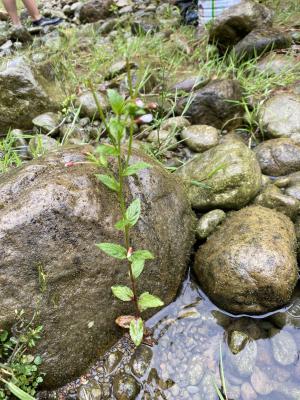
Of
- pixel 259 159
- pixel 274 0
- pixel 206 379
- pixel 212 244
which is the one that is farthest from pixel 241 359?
pixel 274 0

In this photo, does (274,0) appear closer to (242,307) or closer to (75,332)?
(242,307)

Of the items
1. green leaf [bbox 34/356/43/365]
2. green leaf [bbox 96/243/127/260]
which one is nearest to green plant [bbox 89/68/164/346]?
green leaf [bbox 96/243/127/260]

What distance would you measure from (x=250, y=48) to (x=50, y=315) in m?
3.72

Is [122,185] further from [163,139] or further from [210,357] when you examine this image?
[163,139]

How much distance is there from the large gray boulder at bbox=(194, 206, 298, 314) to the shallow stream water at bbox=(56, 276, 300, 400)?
4.4 inches

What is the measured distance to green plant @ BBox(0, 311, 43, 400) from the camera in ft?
5.89

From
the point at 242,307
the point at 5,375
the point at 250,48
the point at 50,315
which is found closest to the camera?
the point at 5,375

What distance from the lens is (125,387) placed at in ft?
6.62

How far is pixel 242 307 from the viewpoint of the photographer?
2.25 m

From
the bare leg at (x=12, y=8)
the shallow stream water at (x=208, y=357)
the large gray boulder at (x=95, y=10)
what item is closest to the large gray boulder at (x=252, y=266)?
the shallow stream water at (x=208, y=357)

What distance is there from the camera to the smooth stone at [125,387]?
1998 mm

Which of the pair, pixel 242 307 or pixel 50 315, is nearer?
pixel 50 315

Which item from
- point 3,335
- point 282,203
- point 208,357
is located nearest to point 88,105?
point 282,203

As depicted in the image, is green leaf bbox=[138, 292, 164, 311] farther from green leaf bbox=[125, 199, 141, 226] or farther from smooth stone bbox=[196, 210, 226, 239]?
smooth stone bbox=[196, 210, 226, 239]
